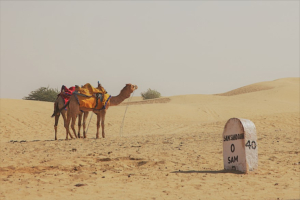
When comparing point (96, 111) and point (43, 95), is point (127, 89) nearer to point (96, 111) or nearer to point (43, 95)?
point (96, 111)

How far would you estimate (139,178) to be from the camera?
32.7 feet

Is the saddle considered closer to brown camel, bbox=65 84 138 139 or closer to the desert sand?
brown camel, bbox=65 84 138 139

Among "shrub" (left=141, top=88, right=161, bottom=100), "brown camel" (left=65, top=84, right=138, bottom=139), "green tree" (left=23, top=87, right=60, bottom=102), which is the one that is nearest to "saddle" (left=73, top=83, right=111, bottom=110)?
"brown camel" (left=65, top=84, right=138, bottom=139)

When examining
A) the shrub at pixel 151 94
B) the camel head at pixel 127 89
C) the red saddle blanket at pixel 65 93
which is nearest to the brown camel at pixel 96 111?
the camel head at pixel 127 89

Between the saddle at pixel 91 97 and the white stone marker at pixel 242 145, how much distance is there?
303 inches

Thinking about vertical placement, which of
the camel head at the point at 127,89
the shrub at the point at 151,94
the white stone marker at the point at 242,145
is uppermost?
the shrub at the point at 151,94

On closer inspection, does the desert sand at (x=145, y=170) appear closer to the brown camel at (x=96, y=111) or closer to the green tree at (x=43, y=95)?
the brown camel at (x=96, y=111)

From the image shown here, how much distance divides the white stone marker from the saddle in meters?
7.70

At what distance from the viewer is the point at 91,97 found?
1759 centimetres

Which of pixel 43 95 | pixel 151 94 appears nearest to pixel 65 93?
pixel 43 95

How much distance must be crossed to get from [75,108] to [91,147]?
9.45ft

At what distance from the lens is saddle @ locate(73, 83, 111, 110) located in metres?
17.3

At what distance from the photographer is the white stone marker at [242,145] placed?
10.3m

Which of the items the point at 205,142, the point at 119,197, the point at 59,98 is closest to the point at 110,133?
the point at 59,98
